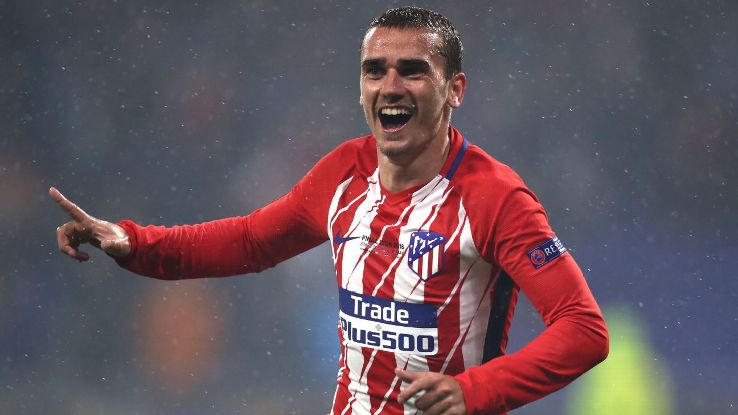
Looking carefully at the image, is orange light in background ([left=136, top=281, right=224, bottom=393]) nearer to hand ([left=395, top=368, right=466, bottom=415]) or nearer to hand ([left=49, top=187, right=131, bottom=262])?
hand ([left=49, top=187, right=131, bottom=262])

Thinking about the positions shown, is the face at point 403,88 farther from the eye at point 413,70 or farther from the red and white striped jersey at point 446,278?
the red and white striped jersey at point 446,278

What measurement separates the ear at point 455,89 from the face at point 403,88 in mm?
75

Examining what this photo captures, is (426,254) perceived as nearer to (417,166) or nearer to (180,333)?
(417,166)

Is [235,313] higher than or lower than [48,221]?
lower

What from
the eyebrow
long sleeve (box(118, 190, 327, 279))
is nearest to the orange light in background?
A: long sleeve (box(118, 190, 327, 279))

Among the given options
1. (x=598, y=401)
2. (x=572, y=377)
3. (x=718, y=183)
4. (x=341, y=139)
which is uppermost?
(x=341, y=139)

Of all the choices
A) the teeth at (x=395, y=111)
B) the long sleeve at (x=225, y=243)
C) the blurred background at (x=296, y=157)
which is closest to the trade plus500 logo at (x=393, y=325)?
the long sleeve at (x=225, y=243)

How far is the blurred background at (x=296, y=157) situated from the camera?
6473mm

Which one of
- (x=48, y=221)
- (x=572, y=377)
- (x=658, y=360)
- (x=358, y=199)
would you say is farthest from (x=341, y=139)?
(x=572, y=377)

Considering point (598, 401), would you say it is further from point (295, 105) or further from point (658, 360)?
point (295, 105)

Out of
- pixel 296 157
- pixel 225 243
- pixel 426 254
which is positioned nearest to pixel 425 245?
pixel 426 254

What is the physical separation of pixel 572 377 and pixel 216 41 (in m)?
4.60

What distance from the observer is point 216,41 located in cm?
665

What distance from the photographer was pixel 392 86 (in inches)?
112
